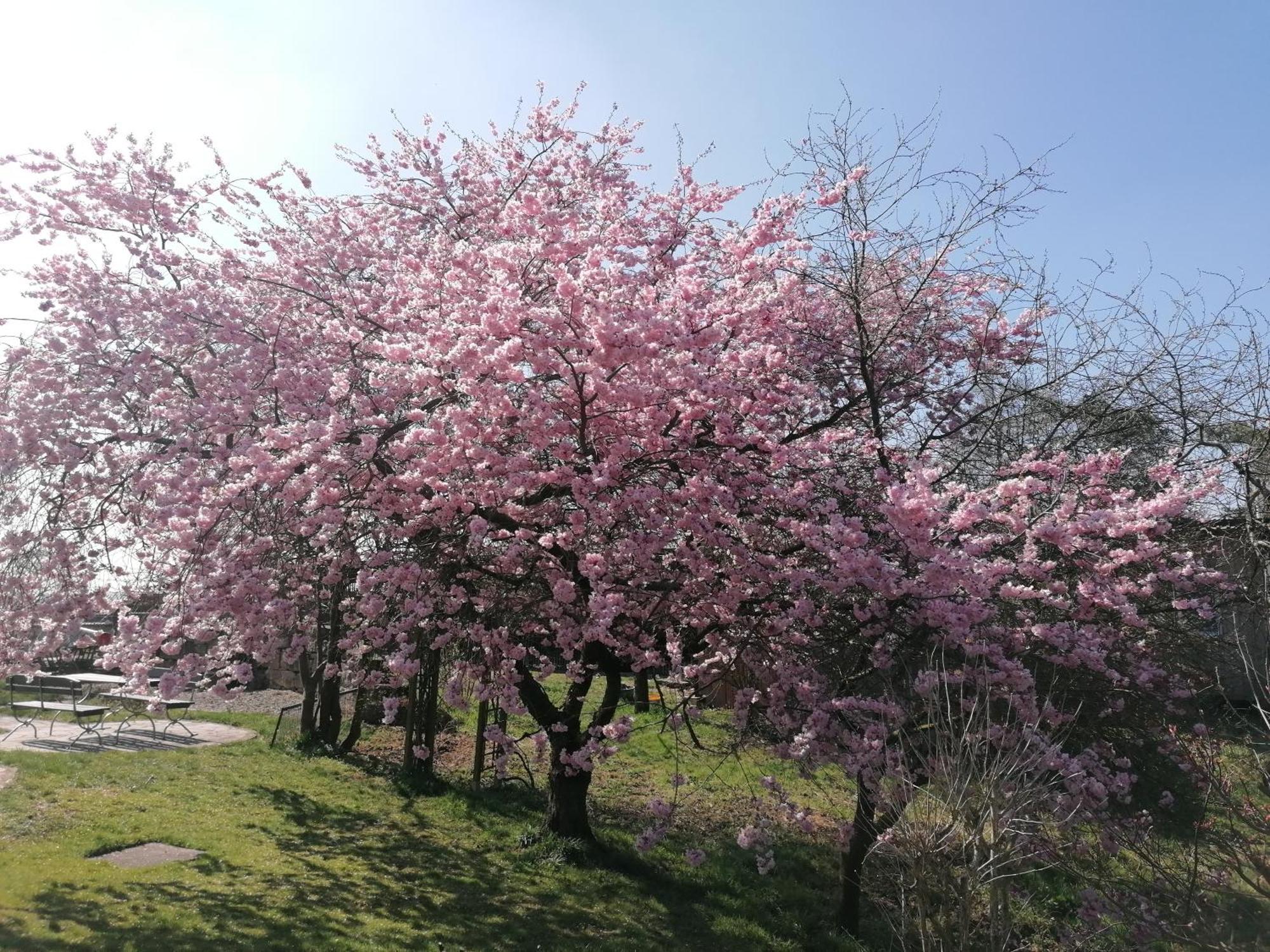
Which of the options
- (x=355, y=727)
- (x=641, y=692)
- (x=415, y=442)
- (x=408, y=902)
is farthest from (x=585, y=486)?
(x=355, y=727)

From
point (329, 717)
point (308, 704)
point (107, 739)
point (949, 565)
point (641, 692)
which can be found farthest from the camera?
point (329, 717)

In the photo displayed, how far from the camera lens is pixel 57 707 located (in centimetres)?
1130

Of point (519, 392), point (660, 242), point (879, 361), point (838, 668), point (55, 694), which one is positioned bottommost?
point (55, 694)

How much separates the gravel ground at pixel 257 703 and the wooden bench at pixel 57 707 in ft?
6.55

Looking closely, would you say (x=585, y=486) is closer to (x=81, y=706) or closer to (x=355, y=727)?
(x=355, y=727)

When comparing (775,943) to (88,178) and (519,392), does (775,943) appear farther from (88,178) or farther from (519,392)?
(88,178)

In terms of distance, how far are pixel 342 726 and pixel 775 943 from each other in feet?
→ 29.1

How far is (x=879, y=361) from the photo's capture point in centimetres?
738

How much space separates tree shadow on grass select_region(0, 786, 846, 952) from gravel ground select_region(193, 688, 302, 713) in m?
7.31

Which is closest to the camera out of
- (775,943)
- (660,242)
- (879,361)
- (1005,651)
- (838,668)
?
(1005,651)

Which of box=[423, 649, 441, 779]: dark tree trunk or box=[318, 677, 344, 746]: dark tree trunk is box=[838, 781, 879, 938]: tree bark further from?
box=[318, 677, 344, 746]: dark tree trunk

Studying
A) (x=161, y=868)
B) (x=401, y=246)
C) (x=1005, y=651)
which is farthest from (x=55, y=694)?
(x=1005, y=651)

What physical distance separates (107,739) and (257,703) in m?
4.72

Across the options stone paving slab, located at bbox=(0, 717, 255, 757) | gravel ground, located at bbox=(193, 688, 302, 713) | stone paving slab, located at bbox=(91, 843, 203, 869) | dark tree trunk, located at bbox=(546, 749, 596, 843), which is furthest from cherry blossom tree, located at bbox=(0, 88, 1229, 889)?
gravel ground, located at bbox=(193, 688, 302, 713)
